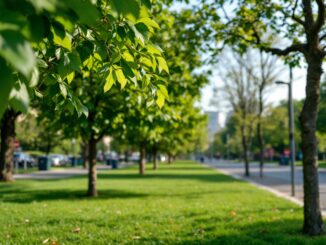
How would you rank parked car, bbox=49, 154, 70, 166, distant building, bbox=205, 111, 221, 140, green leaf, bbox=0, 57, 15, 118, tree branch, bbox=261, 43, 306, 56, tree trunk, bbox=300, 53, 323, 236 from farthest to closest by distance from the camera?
parked car, bbox=49, 154, 70, 166 < distant building, bbox=205, 111, 221, 140 < tree branch, bbox=261, 43, 306, 56 < tree trunk, bbox=300, 53, 323, 236 < green leaf, bbox=0, 57, 15, 118

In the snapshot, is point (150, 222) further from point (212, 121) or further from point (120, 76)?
point (212, 121)

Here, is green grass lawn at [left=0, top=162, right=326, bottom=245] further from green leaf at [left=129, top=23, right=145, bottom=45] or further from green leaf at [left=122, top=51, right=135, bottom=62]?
green leaf at [left=129, top=23, right=145, bottom=45]

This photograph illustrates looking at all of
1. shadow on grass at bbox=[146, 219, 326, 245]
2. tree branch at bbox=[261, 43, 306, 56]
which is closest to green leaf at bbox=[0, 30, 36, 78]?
shadow on grass at bbox=[146, 219, 326, 245]

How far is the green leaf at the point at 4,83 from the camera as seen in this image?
1.76 meters

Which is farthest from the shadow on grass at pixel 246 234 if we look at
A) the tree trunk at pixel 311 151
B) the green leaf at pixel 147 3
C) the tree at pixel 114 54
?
the green leaf at pixel 147 3

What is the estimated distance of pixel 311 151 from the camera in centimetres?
819

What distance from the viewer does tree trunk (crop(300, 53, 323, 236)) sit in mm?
8117

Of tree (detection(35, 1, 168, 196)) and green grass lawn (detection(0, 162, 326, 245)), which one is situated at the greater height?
tree (detection(35, 1, 168, 196))

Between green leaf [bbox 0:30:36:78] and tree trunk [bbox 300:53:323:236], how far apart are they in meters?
7.21

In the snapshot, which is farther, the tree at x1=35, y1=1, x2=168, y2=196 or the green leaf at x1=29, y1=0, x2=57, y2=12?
the tree at x1=35, y1=1, x2=168, y2=196

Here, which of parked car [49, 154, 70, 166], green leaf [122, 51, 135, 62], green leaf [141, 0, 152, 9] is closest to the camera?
green leaf [141, 0, 152, 9]

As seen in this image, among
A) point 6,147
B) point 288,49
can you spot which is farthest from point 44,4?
point 6,147

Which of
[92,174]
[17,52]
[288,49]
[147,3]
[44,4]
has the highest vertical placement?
[288,49]

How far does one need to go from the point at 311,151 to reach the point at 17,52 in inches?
287
